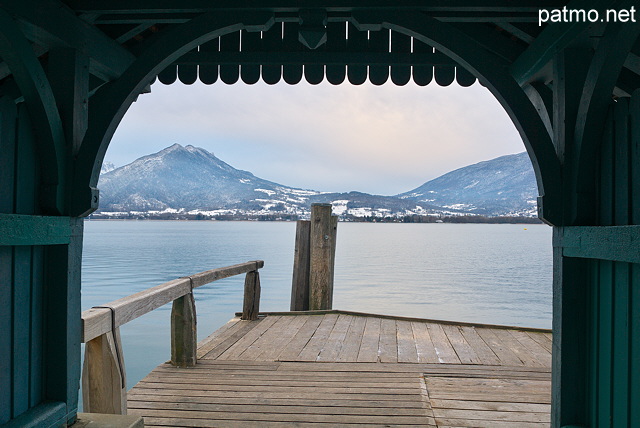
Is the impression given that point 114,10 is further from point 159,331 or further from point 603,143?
point 159,331

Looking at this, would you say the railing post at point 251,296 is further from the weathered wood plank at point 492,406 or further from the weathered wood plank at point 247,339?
the weathered wood plank at point 492,406

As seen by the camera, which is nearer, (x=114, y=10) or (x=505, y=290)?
(x=114, y=10)

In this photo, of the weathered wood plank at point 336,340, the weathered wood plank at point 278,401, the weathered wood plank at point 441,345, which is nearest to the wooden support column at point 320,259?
the weathered wood plank at point 336,340

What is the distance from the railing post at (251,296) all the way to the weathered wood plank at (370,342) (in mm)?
1371

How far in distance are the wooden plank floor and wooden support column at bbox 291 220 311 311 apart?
1.47m

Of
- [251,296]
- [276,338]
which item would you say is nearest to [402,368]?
[276,338]

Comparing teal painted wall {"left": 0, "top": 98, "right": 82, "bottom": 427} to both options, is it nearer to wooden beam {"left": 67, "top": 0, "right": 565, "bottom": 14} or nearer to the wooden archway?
the wooden archway

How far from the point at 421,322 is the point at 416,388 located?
2.79 meters

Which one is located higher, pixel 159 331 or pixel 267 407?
pixel 267 407

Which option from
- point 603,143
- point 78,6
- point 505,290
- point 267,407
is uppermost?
point 78,6

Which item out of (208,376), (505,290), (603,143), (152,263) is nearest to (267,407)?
(208,376)

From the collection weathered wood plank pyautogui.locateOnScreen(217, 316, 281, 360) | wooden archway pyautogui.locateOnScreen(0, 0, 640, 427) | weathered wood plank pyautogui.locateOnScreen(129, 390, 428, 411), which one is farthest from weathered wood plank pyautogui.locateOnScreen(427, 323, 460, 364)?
wooden archway pyautogui.locateOnScreen(0, 0, 640, 427)

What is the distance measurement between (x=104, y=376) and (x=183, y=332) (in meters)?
1.69

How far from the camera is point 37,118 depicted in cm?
252
